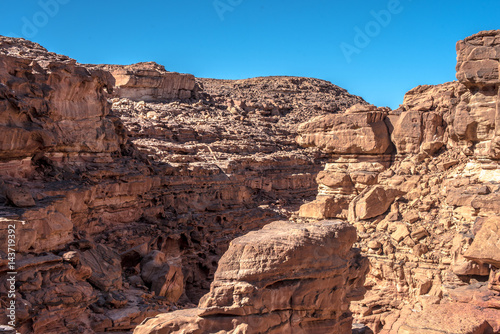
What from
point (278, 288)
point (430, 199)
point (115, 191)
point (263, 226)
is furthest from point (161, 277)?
point (278, 288)

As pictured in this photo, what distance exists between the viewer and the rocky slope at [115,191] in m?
11.4

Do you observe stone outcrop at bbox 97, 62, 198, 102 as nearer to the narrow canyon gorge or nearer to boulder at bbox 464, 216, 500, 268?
the narrow canyon gorge

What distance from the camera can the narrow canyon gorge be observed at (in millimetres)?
6609

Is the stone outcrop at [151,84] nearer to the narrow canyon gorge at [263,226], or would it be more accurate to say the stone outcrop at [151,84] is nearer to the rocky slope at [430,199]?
the narrow canyon gorge at [263,226]

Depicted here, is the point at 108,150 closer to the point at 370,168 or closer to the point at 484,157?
the point at 370,168

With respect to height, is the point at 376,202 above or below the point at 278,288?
above

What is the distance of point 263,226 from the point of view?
535 inches

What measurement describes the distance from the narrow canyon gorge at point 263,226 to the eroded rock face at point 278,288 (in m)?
0.02

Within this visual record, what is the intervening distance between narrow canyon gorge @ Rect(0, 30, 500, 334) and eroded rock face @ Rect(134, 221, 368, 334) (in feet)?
0.07

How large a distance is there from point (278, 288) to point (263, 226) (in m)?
7.21

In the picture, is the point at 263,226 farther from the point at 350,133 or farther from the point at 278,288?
the point at 278,288

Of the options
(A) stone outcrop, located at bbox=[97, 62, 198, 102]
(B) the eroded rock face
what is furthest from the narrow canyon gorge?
(A) stone outcrop, located at bbox=[97, 62, 198, 102]

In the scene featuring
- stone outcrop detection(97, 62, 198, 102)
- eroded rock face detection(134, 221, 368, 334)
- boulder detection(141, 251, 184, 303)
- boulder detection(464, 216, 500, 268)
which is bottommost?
boulder detection(141, 251, 184, 303)

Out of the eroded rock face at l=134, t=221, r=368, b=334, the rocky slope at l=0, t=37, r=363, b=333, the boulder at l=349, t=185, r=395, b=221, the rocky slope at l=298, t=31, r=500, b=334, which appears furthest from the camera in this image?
the boulder at l=349, t=185, r=395, b=221
